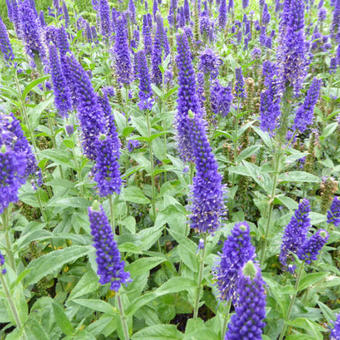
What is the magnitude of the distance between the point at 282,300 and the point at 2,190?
2.67m

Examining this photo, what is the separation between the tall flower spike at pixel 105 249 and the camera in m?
2.17

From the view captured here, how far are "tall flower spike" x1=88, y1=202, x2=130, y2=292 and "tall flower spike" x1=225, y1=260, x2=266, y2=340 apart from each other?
3.05 feet

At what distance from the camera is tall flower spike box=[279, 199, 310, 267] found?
123 inches

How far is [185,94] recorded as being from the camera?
3.70m

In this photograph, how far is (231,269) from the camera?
7.99 ft

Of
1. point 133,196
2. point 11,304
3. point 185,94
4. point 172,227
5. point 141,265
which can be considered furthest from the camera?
point 133,196

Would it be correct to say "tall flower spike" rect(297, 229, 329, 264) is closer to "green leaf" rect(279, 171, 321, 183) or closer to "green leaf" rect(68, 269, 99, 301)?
"green leaf" rect(279, 171, 321, 183)

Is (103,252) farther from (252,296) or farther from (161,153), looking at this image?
(161,153)

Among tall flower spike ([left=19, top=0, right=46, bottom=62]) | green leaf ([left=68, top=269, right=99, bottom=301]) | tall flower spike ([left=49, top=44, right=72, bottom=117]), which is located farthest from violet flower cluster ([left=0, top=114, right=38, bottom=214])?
tall flower spike ([left=19, top=0, right=46, bottom=62])

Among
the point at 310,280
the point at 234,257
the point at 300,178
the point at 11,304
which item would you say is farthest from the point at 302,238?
the point at 11,304

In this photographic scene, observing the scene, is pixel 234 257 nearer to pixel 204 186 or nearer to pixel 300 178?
pixel 204 186

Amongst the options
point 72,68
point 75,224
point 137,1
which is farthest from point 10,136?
point 137,1

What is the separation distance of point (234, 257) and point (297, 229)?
123 centimetres

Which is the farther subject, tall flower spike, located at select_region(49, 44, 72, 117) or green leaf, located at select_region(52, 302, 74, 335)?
tall flower spike, located at select_region(49, 44, 72, 117)
